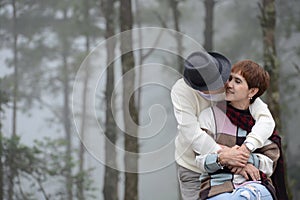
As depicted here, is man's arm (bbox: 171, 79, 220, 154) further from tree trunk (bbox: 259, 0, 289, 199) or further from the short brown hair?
tree trunk (bbox: 259, 0, 289, 199)

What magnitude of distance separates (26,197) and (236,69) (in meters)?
4.01

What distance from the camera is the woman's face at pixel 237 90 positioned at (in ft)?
5.93

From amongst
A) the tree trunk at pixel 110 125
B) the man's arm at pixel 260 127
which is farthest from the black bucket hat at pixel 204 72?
the tree trunk at pixel 110 125

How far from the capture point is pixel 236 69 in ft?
6.00

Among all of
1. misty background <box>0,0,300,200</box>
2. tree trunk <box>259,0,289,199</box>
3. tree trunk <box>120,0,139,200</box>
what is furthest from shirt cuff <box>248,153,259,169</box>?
misty background <box>0,0,300,200</box>

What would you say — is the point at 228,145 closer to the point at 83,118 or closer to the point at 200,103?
the point at 200,103

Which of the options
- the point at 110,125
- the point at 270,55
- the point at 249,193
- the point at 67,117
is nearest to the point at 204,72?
the point at 249,193

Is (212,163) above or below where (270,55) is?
below

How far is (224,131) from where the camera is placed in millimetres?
1800

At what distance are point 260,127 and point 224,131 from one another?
Answer: 0.11 metres

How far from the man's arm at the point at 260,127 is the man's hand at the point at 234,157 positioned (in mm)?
44

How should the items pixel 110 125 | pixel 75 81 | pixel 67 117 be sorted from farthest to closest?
pixel 67 117, pixel 75 81, pixel 110 125

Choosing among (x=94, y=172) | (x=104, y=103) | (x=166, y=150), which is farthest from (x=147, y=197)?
(x=166, y=150)

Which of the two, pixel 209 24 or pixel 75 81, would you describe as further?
pixel 209 24
